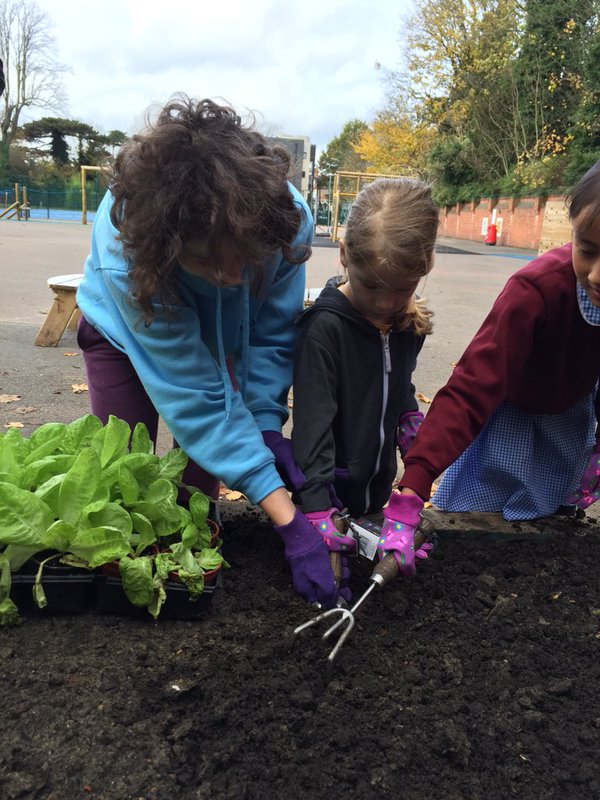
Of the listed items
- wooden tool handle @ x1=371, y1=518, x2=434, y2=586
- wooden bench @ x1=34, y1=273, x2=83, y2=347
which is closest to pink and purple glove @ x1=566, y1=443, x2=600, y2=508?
wooden tool handle @ x1=371, y1=518, x2=434, y2=586

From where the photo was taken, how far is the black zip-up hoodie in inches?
74.4

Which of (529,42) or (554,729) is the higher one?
(529,42)

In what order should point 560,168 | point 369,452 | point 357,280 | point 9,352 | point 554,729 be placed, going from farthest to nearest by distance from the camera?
point 560,168, point 9,352, point 369,452, point 357,280, point 554,729

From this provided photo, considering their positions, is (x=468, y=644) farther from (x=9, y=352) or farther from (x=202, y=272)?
(x=9, y=352)

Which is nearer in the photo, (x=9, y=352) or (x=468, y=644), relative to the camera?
(x=468, y=644)

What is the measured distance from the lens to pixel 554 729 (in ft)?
4.70

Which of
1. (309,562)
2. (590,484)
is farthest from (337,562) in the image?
(590,484)

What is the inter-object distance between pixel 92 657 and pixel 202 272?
91cm

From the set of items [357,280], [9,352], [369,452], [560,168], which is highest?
[560,168]

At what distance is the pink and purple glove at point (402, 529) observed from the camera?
1.71 m

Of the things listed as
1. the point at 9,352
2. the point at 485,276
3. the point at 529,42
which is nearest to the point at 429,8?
the point at 529,42

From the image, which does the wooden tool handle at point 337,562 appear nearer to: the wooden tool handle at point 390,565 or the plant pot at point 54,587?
the wooden tool handle at point 390,565

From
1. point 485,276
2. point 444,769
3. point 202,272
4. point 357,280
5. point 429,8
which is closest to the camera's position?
point 444,769

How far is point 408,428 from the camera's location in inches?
88.8
